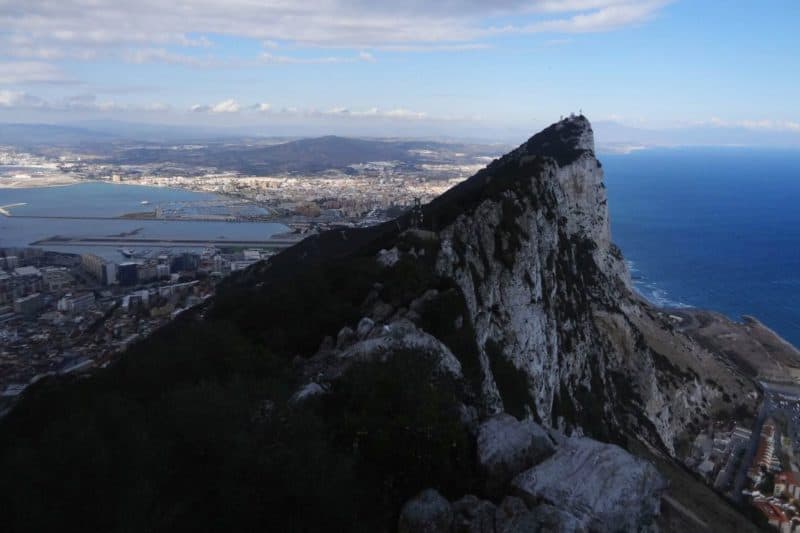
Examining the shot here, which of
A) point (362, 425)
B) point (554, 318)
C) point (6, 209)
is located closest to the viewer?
point (362, 425)

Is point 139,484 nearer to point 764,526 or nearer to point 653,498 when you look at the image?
point 653,498

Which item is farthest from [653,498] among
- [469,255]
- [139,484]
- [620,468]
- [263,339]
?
[469,255]

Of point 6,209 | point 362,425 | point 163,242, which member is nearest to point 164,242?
point 163,242

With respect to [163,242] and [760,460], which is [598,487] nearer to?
[760,460]

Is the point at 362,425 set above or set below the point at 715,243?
above

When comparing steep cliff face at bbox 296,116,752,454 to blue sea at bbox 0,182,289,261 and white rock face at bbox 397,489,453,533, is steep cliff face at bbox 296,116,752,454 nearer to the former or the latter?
white rock face at bbox 397,489,453,533

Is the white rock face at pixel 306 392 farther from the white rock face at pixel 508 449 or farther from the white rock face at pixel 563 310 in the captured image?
the white rock face at pixel 563 310
